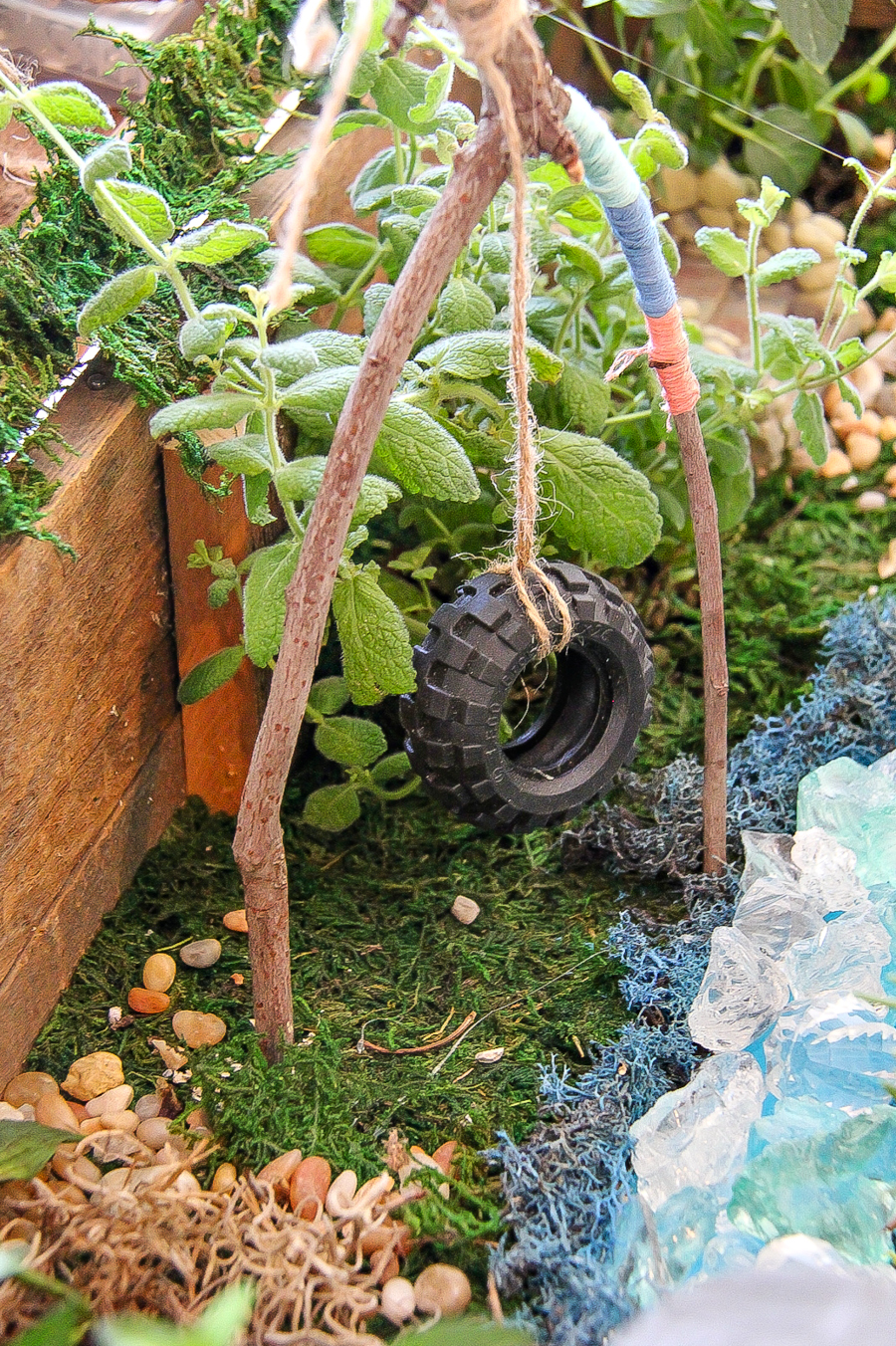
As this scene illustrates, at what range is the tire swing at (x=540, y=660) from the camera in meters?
0.87

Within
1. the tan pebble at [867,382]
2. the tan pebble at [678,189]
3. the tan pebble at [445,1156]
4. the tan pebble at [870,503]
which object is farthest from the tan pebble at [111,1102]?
the tan pebble at [678,189]

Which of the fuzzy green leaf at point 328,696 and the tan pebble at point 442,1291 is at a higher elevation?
the fuzzy green leaf at point 328,696

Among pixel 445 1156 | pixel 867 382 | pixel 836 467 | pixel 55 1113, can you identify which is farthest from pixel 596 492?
pixel 867 382

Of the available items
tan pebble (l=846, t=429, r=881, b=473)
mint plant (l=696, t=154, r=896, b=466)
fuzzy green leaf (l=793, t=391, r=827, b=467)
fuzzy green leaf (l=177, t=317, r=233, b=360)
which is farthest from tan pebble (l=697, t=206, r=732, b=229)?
fuzzy green leaf (l=177, t=317, r=233, b=360)

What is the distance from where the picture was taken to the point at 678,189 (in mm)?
A: 1972

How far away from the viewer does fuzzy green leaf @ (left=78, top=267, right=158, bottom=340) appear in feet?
2.76

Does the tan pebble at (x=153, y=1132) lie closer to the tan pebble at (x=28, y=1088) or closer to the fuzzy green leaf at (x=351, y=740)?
the tan pebble at (x=28, y=1088)

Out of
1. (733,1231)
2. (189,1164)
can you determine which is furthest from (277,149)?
(733,1231)

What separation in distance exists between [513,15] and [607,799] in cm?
83

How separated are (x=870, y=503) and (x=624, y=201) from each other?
1.03m

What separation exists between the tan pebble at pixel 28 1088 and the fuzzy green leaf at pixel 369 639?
1.32 feet

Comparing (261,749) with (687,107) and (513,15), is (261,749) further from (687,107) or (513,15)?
(687,107)

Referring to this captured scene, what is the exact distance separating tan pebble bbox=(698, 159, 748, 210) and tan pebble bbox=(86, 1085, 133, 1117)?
165cm

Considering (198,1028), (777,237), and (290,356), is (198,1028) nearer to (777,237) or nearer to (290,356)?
(290,356)
